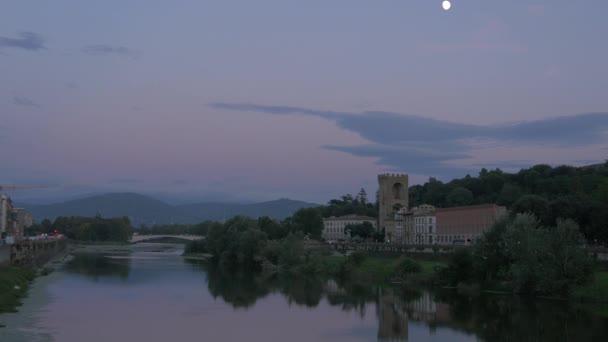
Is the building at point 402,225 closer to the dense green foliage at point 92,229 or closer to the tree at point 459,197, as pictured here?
the tree at point 459,197

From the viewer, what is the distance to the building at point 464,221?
72.6 m

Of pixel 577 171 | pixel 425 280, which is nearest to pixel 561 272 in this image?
pixel 425 280

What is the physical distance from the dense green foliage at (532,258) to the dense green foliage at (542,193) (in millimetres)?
11556

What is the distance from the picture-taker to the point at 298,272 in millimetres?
62156

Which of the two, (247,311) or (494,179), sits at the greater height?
(494,179)

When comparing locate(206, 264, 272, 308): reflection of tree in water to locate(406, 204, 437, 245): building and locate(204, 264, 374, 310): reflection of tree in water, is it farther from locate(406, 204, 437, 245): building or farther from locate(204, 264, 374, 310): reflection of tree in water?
locate(406, 204, 437, 245): building

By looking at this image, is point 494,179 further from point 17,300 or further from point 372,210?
point 17,300

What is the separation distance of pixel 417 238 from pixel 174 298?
175 feet

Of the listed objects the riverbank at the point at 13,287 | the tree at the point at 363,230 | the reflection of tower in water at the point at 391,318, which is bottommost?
the reflection of tower in water at the point at 391,318

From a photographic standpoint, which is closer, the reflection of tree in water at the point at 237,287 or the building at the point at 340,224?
the reflection of tree in water at the point at 237,287

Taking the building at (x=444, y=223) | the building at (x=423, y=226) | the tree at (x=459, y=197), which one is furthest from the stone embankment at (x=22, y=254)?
the tree at (x=459, y=197)

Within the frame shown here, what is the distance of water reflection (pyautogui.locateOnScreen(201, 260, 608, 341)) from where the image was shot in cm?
2836

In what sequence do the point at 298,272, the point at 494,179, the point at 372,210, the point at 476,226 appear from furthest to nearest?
1. the point at 372,210
2. the point at 494,179
3. the point at 476,226
4. the point at 298,272

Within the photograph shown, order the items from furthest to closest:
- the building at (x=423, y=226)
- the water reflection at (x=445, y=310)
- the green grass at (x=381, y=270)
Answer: the building at (x=423, y=226) < the green grass at (x=381, y=270) < the water reflection at (x=445, y=310)
